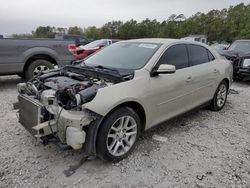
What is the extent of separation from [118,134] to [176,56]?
1.65 meters

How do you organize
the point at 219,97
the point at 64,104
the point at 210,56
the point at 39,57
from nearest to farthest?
the point at 64,104
the point at 210,56
the point at 219,97
the point at 39,57

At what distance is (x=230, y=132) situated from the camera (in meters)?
3.78

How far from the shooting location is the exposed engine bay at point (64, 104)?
241cm

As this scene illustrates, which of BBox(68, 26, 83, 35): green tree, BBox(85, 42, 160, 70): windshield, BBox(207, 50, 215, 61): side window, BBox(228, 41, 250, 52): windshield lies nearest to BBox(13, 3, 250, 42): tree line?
BBox(68, 26, 83, 35): green tree

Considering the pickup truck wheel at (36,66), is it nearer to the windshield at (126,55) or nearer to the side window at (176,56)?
the windshield at (126,55)

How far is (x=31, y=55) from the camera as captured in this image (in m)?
6.11

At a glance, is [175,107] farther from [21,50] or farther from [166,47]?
[21,50]

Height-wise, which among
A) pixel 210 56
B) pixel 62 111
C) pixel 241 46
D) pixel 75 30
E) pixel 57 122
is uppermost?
pixel 75 30

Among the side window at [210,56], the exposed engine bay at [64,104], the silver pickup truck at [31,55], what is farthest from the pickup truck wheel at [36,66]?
the side window at [210,56]

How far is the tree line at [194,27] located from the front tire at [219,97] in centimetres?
2994

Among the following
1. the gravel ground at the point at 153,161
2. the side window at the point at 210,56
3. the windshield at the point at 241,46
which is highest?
the windshield at the point at 241,46

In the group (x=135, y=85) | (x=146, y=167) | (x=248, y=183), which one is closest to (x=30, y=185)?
(x=146, y=167)

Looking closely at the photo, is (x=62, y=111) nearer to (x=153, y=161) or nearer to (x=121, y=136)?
(x=121, y=136)

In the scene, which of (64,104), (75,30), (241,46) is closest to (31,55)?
(64,104)
